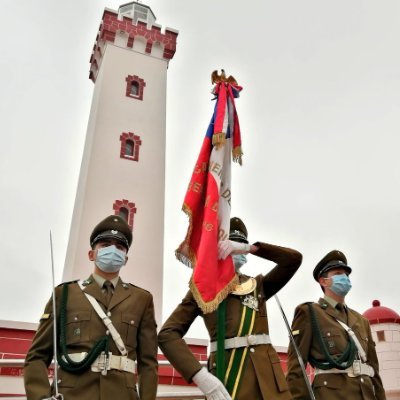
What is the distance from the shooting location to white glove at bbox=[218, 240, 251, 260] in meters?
4.00

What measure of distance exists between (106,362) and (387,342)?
30.0ft

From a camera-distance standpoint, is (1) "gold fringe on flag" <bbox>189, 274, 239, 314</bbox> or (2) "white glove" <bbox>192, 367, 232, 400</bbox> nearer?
(2) "white glove" <bbox>192, 367, 232, 400</bbox>

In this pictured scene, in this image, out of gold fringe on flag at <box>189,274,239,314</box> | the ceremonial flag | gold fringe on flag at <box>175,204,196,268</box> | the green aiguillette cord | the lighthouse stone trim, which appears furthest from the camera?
the lighthouse stone trim

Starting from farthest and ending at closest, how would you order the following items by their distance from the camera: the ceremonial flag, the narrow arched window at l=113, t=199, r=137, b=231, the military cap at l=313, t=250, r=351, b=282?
the narrow arched window at l=113, t=199, r=137, b=231 < the military cap at l=313, t=250, r=351, b=282 < the ceremonial flag

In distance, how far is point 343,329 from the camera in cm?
449

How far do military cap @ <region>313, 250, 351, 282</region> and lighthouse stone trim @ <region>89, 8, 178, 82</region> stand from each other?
520 inches

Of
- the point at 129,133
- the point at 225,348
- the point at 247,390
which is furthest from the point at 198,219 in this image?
the point at 129,133

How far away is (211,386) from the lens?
10.9 feet

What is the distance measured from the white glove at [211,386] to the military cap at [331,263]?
186cm

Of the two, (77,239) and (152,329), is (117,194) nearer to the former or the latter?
(77,239)

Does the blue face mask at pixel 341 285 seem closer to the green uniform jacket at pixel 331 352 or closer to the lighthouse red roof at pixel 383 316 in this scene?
the green uniform jacket at pixel 331 352

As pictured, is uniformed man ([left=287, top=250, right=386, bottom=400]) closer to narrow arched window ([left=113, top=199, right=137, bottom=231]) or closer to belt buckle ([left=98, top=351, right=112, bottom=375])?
belt buckle ([left=98, top=351, right=112, bottom=375])

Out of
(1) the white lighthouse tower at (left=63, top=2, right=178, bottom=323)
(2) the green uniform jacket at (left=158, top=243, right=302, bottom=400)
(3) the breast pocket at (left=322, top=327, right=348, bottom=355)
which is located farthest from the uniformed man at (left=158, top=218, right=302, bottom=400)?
(1) the white lighthouse tower at (left=63, top=2, right=178, bottom=323)

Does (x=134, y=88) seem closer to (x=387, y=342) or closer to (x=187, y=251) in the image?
(x=387, y=342)
